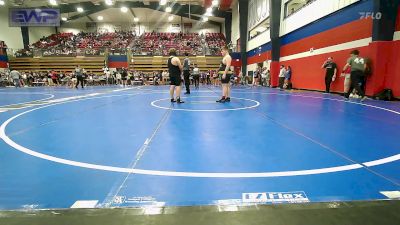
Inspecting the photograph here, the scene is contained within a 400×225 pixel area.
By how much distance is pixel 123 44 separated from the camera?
118 feet

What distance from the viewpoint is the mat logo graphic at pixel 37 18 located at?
76.7 feet

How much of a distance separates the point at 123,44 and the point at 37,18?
42.6ft

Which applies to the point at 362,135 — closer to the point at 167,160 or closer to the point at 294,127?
the point at 294,127

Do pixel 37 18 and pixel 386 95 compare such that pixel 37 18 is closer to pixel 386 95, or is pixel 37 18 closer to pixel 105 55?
pixel 105 55

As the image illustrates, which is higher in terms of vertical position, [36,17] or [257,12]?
[257,12]

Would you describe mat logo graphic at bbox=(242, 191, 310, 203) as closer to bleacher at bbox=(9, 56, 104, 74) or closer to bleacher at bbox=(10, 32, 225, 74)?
bleacher at bbox=(10, 32, 225, 74)

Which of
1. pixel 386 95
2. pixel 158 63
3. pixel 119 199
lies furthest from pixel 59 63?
pixel 119 199

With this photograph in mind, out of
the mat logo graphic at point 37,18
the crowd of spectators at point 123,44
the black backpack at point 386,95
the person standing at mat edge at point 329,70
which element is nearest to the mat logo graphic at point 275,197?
the black backpack at point 386,95

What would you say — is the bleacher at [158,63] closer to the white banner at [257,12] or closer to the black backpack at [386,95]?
the white banner at [257,12]

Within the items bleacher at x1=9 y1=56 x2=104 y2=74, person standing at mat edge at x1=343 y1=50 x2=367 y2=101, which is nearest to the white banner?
person standing at mat edge at x1=343 y1=50 x2=367 y2=101

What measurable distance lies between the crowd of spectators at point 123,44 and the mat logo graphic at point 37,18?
7.58m

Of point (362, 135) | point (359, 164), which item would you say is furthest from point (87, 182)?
point (362, 135)

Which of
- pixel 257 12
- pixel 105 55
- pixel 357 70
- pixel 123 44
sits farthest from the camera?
pixel 123 44

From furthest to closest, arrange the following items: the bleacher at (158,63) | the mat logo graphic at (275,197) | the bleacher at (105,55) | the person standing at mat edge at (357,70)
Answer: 1. the bleacher at (158,63)
2. the bleacher at (105,55)
3. the person standing at mat edge at (357,70)
4. the mat logo graphic at (275,197)
